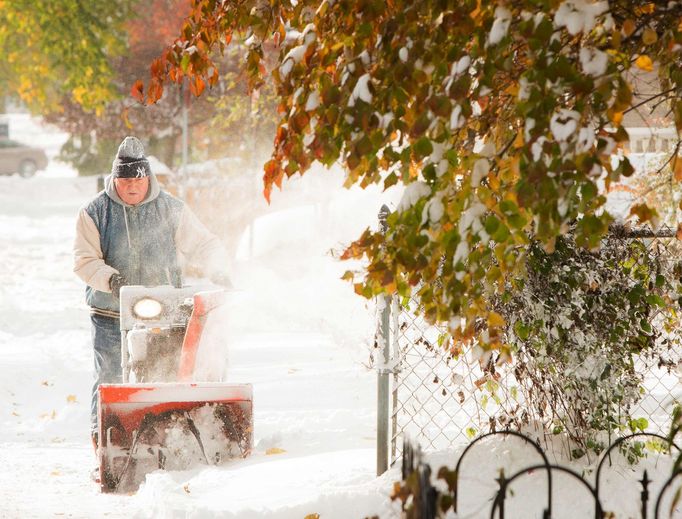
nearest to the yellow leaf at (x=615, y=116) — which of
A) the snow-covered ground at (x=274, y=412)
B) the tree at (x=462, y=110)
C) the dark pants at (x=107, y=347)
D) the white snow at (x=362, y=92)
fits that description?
the tree at (x=462, y=110)

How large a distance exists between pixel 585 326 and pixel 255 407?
3749 millimetres

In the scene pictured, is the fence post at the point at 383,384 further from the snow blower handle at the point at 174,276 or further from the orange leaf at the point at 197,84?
the snow blower handle at the point at 174,276

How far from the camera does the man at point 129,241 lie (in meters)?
6.42

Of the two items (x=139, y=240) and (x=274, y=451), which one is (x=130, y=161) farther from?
(x=274, y=451)

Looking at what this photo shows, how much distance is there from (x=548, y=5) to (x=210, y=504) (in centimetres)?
307

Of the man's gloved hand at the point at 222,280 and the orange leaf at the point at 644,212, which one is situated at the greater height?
the orange leaf at the point at 644,212

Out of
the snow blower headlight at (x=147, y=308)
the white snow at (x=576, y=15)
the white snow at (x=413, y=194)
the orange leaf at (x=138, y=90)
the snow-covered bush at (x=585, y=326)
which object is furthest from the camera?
the snow blower headlight at (x=147, y=308)

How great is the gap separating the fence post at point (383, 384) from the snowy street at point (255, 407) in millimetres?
130

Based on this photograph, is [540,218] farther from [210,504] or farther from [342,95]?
[210,504]

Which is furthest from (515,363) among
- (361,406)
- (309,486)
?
(361,406)

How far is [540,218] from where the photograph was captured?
105 inches

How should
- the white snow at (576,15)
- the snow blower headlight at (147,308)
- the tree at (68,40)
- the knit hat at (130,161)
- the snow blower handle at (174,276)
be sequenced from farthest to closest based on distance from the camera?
1. the tree at (68,40)
2. the snow blower handle at (174,276)
3. the knit hat at (130,161)
4. the snow blower headlight at (147,308)
5. the white snow at (576,15)

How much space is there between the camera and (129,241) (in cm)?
652

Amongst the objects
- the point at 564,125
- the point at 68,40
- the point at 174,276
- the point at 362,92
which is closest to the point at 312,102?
the point at 362,92
